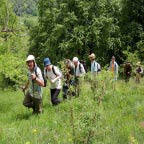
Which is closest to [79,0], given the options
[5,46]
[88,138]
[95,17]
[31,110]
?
[95,17]

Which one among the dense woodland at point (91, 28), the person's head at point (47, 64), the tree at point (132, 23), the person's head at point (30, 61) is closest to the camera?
the person's head at point (30, 61)

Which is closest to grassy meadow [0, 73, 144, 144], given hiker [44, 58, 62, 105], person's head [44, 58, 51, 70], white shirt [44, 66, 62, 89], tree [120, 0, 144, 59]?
hiker [44, 58, 62, 105]

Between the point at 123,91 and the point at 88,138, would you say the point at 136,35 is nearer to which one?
the point at 123,91

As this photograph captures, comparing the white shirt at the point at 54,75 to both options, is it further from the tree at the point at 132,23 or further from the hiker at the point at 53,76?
the tree at the point at 132,23

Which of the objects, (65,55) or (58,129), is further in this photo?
(65,55)

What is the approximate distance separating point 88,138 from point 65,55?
37943 millimetres

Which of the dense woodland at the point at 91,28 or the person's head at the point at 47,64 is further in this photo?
the dense woodland at the point at 91,28

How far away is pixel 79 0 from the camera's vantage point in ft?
148

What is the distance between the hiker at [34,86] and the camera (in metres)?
11.6

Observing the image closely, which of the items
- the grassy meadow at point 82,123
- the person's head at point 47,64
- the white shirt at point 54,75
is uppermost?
the person's head at point 47,64

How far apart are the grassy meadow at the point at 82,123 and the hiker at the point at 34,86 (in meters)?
0.38

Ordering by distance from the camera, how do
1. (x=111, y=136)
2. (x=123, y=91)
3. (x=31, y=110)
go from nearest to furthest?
1. (x=111, y=136)
2. (x=31, y=110)
3. (x=123, y=91)

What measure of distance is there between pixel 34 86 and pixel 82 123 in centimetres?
526

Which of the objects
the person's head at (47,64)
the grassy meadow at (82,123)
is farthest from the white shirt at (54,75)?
the grassy meadow at (82,123)
